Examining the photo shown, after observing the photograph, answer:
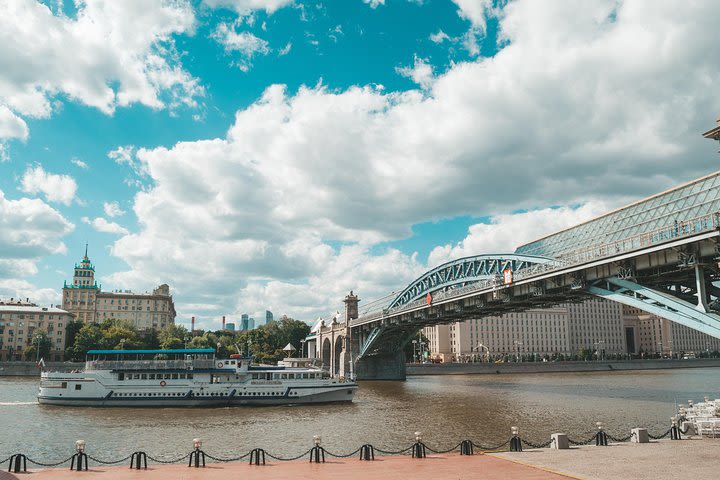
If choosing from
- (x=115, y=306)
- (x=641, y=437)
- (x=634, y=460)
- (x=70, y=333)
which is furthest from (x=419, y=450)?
(x=115, y=306)

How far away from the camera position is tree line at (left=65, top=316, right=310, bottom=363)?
122000 millimetres

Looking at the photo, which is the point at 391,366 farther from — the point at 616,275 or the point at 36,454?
the point at 36,454

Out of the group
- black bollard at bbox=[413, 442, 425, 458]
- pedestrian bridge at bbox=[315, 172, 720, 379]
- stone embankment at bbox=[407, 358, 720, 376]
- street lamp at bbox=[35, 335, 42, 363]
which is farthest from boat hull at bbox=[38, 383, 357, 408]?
street lamp at bbox=[35, 335, 42, 363]

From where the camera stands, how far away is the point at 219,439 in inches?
1315

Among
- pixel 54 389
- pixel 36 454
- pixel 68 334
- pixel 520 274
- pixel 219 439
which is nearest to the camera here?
pixel 36 454

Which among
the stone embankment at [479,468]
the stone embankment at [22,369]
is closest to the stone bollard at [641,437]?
the stone embankment at [479,468]

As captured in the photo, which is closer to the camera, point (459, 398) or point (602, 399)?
point (602, 399)

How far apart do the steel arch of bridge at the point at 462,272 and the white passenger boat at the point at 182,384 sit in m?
24.8

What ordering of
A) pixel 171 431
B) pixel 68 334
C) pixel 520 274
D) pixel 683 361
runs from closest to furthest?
pixel 171 431 < pixel 520 274 < pixel 68 334 < pixel 683 361

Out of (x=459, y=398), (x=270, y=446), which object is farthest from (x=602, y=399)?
(x=270, y=446)

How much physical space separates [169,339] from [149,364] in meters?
81.5

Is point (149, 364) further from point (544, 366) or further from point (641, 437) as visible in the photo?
point (544, 366)

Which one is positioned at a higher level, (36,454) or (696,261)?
(696,261)

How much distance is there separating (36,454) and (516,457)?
77.3ft
